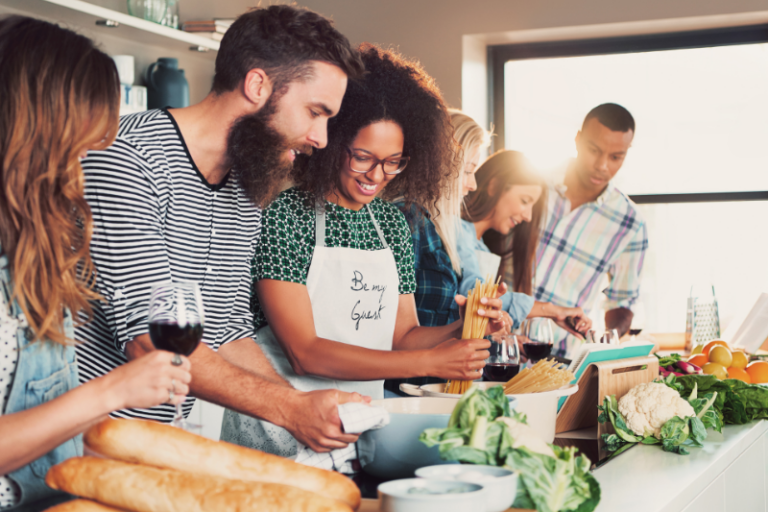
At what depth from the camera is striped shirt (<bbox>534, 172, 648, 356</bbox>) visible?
390 centimetres

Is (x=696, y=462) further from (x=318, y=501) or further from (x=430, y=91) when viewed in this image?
(x=430, y=91)

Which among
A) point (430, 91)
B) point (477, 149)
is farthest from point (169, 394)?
point (477, 149)

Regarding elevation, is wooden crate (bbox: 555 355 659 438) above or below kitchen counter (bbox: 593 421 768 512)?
above

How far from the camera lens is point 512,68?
14.7 ft

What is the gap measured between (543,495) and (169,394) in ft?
1.54

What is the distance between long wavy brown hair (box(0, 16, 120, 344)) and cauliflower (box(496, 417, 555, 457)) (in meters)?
0.66

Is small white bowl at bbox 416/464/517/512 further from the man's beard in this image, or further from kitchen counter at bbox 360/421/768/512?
the man's beard

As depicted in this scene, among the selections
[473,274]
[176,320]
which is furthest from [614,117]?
[176,320]

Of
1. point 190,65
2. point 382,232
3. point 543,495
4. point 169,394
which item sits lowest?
point 543,495

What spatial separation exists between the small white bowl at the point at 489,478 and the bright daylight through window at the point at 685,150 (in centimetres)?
348

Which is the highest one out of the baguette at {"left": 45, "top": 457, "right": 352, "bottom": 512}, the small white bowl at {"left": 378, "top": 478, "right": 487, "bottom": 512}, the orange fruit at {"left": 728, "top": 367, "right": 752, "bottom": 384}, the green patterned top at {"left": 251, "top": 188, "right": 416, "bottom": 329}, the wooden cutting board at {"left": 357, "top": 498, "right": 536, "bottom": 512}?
the green patterned top at {"left": 251, "top": 188, "right": 416, "bottom": 329}

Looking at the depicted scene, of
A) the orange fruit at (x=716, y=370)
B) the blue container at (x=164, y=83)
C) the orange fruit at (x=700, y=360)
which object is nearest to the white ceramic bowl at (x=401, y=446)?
the orange fruit at (x=716, y=370)

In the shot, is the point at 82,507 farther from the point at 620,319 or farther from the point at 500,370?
the point at 620,319

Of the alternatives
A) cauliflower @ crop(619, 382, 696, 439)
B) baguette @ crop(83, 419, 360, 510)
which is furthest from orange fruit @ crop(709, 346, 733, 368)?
baguette @ crop(83, 419, 360, 510)
